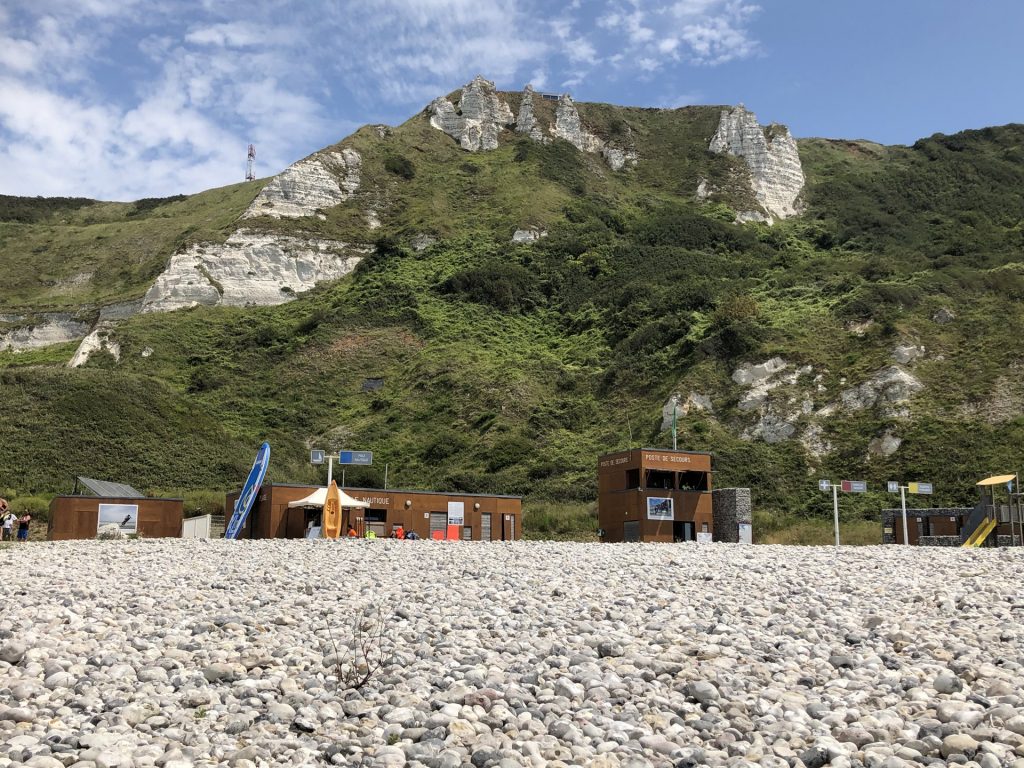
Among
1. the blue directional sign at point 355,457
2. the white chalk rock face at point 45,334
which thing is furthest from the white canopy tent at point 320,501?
the white chalk rock face at point 45,334

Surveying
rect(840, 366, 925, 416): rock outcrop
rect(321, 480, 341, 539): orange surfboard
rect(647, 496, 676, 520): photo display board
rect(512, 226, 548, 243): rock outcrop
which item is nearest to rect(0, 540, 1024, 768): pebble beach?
rect(321, 480, 341, 539): orange surfboard

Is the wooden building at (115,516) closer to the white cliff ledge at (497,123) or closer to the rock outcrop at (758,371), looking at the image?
the rock outcrop at (758,371)

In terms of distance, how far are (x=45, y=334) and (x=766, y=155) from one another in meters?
82.9

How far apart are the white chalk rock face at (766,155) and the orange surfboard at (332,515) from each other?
86.7 metres

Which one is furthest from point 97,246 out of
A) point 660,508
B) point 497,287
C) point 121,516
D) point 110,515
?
point 660,508

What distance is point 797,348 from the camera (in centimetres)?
5606

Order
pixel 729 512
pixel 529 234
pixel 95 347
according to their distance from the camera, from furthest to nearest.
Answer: pixel 529 234 → pixel 95 347 → pixel 729 512

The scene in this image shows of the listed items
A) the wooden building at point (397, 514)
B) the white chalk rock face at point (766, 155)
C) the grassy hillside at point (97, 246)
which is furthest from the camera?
the white chalk rock face at point (766, 155)

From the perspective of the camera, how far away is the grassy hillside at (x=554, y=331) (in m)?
49.2

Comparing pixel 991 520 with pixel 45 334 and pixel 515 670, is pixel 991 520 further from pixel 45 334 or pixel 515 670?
pixel 45 334

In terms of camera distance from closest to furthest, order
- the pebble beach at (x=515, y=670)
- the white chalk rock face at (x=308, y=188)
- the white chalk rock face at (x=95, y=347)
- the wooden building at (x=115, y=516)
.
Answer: the pebble beach at (x=515, y=670), the wooden building at (x=115, y=516), the white chalk rock face at (x=95, y=347), the white chalk rock face at (x=308, y=188)

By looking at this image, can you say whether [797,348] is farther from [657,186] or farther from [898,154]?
[898,154]

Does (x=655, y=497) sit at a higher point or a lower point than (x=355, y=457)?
lower

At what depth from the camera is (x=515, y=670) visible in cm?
822
